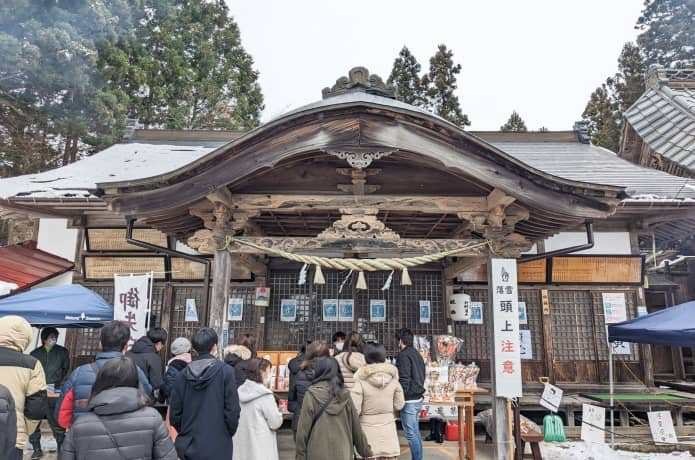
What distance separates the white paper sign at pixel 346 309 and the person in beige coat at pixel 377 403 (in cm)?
479

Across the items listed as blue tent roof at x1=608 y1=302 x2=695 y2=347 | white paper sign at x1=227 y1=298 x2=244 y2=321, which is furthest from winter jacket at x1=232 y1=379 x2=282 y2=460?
blue tent roof at x1=608 y1=302 x2=695 y2=347

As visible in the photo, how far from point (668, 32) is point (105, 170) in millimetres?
29807

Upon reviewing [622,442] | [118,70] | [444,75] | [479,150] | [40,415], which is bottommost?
[622,442]

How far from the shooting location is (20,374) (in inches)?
138

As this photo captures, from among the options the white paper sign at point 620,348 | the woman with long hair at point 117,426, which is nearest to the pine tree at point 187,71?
the woman with long hair at point 117,426

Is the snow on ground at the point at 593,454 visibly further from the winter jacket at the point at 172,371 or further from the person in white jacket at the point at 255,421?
the winter jacket at the point at 172,371

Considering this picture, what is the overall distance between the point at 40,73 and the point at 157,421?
15.0 m

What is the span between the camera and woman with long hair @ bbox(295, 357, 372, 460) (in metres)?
3.80

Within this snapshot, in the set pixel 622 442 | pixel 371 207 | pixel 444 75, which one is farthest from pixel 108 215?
pixel 444 75

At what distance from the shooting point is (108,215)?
9.62 metres

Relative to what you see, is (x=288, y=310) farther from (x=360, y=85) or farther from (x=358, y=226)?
(x=360, y=85)

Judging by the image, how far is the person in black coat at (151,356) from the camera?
507 cm

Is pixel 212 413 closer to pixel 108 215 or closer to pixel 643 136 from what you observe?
pixel 108 215

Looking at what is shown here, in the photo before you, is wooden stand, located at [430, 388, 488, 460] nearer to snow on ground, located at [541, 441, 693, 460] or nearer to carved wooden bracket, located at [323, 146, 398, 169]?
snow on ground, located at [541, 441, 693, 460]
